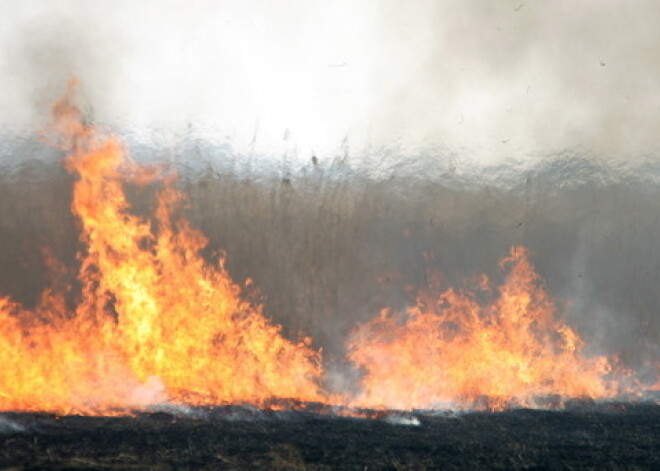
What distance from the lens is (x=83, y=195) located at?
1532cm

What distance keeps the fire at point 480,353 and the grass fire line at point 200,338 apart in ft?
0.10

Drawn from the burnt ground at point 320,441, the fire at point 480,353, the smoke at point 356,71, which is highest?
the smoke at point 356,71

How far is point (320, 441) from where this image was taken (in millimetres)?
12711

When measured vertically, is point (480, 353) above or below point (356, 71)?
below

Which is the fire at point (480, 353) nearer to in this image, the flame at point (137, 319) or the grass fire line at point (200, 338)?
the grass fire line at point (200, 338)

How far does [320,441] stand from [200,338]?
3.83 m

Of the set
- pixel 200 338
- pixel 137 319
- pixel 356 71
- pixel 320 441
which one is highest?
pixel 356 71

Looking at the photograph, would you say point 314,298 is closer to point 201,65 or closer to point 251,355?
point 251,355

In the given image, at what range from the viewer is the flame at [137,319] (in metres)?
14.3

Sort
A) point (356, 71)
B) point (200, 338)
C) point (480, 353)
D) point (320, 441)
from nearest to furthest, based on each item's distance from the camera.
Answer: point (320, 441)
point (200, 338)
point (480, 353)
point (356, 71)

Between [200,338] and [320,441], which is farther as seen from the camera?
[200,338]

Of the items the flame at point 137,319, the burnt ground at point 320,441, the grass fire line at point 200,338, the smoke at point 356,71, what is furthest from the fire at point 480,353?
the smoke at point 356,71

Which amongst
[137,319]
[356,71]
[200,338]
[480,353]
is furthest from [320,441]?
[356,71]

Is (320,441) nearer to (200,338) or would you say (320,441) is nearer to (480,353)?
(200,338)
